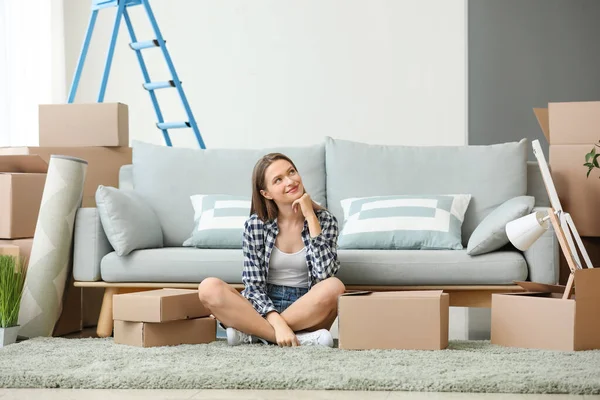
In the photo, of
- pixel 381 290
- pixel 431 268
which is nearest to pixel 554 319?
pixel 431 268

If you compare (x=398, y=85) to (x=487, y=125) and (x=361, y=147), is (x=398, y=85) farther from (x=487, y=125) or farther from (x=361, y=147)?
(x=361, y=147)

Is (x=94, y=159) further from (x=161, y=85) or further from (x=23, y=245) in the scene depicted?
(x=161, y=85)

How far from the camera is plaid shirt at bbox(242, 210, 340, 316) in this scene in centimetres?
279

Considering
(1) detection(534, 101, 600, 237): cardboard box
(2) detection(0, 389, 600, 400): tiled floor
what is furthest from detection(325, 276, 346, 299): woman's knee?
(1) detection(534, 101, 600, 237): cardboard box

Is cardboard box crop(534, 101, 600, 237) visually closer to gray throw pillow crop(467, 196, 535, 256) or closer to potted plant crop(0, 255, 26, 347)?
gray throw pillow crop(467, 196, 535, 256)

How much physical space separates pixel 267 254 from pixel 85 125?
4.94 ft

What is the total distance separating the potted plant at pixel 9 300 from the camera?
298cm

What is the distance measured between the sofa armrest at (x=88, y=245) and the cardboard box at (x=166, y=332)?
0.43 metres

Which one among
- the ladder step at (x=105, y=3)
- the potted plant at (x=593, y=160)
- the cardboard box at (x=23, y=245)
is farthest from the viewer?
the ladder step at (x=105, y=3)

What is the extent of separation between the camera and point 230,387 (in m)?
2.13

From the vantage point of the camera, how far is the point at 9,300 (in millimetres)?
3012

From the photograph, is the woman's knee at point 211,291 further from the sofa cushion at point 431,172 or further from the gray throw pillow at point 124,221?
the sofa cushion at point 431,172

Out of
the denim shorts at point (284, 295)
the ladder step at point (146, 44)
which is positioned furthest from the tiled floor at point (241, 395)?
the ladder step at point (146, 44)

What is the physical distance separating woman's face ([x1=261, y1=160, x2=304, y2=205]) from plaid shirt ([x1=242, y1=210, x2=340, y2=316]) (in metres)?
0.09
